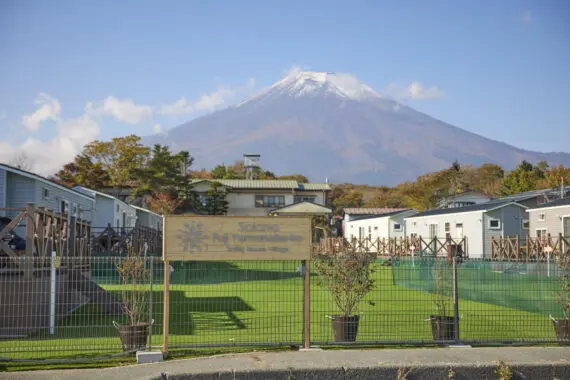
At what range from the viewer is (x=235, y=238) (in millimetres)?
9078

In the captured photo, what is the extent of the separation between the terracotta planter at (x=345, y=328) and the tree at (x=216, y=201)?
52.6 metres

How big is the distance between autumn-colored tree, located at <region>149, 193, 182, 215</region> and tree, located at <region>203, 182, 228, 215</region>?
3.49 meters

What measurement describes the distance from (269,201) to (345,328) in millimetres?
57183

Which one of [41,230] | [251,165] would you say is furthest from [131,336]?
[251,165]

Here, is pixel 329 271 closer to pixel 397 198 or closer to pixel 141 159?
pixel 141 159

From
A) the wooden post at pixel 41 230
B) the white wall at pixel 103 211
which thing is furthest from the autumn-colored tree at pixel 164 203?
the wooden post at pixel 41 230

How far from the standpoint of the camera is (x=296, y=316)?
13.0 metres

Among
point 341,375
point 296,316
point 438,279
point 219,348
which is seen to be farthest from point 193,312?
point 341,375

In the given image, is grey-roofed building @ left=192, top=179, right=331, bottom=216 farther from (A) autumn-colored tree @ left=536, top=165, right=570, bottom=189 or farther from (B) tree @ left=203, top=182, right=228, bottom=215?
(A) autumn-colored tree @ left=536, top=165, right=570, bottom=189

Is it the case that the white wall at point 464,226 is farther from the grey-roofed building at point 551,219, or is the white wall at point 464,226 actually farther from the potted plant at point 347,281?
the potted plant at point 347,281

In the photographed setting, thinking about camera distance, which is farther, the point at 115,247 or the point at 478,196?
the point at 478,196

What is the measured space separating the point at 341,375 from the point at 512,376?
2.08 m

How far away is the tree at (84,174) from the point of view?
6329 centimetres

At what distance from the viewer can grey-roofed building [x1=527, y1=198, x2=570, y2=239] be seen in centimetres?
3116
